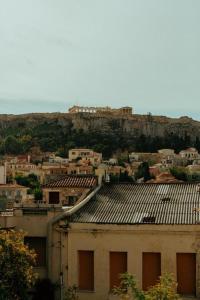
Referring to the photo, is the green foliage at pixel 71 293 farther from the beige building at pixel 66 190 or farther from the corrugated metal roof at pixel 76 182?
the corrugated metal roof at pixel 76 182

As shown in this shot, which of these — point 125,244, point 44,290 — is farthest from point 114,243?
point 44,290

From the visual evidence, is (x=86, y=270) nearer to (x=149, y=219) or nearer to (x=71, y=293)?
(x=71, y=293)

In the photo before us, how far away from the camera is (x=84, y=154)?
176 metres

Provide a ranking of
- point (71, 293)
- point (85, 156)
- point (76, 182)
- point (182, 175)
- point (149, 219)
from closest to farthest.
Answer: point (71, 293), point (149, 219), point (76, 182), point (182, 175), point (85, 156)

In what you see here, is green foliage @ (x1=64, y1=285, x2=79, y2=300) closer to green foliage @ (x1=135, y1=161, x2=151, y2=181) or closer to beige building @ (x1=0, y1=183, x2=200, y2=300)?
beige building @ (x1=0, y1=183, x2=200, y2=300)

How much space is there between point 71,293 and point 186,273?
4.51 m

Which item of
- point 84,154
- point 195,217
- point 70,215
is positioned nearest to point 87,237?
point 70,215

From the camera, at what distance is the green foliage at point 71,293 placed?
21081 millimetres

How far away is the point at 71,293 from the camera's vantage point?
2161cm

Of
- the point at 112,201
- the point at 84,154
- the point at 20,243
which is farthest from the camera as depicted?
the point at 84,154

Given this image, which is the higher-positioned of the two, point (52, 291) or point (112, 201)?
point (112, 201)

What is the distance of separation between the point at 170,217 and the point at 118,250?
8.05 feet

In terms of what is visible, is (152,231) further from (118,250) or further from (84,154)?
(84,154)

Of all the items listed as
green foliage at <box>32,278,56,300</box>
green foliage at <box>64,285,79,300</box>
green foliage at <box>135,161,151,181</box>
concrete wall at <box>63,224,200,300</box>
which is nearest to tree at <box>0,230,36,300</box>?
green foliage at <box>64,285,79,300</box>
